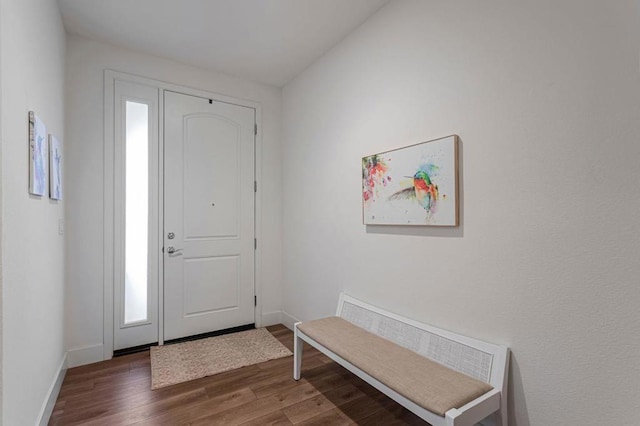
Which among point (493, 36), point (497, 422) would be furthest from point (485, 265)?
point (493, 36)

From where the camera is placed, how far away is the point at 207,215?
3.26 m

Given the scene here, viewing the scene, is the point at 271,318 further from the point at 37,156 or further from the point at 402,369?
the point at 37,156

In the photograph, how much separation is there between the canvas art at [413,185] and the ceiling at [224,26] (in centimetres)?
113

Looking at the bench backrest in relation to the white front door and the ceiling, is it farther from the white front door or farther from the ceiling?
the ceiling

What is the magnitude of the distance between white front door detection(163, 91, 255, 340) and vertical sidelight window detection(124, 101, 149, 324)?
172 millimetres

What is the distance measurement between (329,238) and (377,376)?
4.63 feet

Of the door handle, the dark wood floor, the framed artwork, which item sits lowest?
the dark wood floor

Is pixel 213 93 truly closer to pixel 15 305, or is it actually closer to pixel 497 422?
pixel 15 305

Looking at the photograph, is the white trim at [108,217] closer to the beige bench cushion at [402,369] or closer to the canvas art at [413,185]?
the beige bench cushion at [402,369]

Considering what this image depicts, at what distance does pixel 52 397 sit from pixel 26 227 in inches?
50.1

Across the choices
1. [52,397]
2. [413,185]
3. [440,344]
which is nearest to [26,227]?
[52,397]

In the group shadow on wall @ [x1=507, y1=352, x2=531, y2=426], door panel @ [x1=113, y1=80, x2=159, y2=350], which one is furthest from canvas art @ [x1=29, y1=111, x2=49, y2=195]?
shadow on wall @ [x1=507, y1=352, x2=531, y2=426]

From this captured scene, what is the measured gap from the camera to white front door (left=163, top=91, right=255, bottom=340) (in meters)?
3.09

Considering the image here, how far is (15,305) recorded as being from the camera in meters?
1.35
